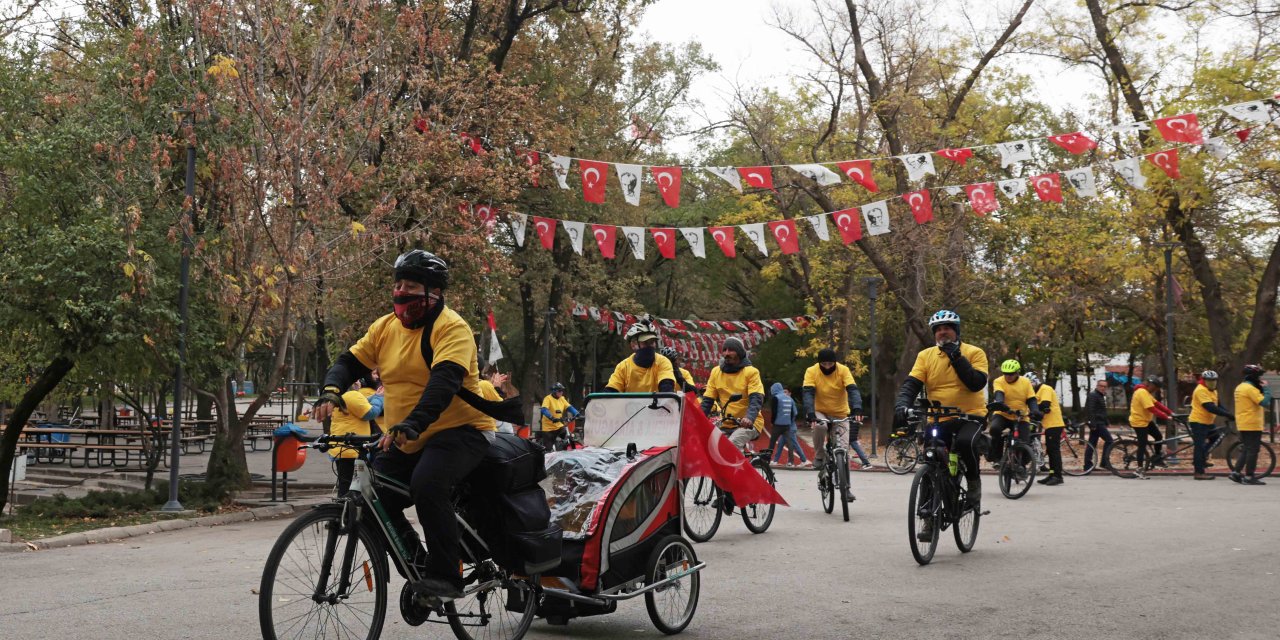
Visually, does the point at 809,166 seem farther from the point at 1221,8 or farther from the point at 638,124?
the point at 638,124

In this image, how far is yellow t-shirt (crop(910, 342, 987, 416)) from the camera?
30.9 ft

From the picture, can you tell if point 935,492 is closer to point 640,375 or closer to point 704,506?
point 704,506

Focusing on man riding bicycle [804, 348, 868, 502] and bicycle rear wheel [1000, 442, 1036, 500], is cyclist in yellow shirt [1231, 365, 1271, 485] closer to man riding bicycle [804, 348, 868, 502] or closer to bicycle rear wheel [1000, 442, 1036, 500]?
Answer: bicycle rear wheel [1000, 442, 1036, 500]

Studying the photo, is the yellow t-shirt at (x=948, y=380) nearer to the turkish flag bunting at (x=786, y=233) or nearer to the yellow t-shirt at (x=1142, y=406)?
the yellow t-shirt at (x=1142, y=406)

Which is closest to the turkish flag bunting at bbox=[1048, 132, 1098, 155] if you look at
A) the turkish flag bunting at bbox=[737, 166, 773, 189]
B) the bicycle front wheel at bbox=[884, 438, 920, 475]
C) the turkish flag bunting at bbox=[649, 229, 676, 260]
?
the turkish flag bunting at bbox=[737, 166, 773, 189]

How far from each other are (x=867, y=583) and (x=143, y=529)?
26.7 feet

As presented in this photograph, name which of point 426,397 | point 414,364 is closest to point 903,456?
point 414,364

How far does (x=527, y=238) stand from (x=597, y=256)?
477 centimetres

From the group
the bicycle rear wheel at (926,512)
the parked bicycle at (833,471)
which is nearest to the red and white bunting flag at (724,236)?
the parked bicycle at (833,471)

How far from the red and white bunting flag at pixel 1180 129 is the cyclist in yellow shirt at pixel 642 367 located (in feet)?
39.2

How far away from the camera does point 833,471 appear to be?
1264 centimetres

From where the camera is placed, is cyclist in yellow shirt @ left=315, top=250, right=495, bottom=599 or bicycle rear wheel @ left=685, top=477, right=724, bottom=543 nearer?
cyclist in yellow shirt @ left=315, top=250, right=495, bottom=599

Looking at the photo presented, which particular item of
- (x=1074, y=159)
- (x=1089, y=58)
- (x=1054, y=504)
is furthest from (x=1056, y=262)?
(x=1054, y=504)

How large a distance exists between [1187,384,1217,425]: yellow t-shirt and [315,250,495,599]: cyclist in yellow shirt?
1625 cm
